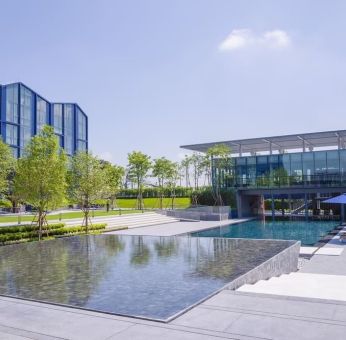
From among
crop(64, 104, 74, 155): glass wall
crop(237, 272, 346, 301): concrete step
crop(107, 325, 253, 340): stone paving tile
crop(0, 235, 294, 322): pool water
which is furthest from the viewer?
crop(64, 104, 74, 155): glass wall

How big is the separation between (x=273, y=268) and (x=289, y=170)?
27416 mm

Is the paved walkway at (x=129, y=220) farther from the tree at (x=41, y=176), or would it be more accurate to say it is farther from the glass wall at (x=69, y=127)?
the glass wall at (x=69, y=127)

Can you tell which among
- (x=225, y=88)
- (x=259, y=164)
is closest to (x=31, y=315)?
(x=225, y=88)

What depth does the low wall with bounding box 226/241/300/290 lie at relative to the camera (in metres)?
9.12

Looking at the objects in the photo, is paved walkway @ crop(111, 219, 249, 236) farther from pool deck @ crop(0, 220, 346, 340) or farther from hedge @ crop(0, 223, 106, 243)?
pool deck @ crop(0, 220, 346, 340)

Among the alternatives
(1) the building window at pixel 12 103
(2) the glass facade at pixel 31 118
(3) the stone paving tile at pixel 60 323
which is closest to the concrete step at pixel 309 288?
(3) the stone paving tile at pixel 60 323

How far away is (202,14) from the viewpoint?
49.4 ft

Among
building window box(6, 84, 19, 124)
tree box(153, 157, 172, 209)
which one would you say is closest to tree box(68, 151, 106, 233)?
tree box(153, 157, 172, 209)

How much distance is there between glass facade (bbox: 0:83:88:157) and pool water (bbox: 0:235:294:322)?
97.6ft

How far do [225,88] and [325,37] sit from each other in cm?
627

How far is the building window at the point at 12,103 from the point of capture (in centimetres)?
4822

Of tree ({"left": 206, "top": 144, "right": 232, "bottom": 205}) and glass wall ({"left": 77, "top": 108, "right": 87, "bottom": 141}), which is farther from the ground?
glass wall ({"left": 77, "top": 108, "right": 87, "bottom": 141})

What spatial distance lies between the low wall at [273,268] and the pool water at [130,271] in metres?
0.25

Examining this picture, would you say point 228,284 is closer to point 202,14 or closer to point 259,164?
point 202,14
